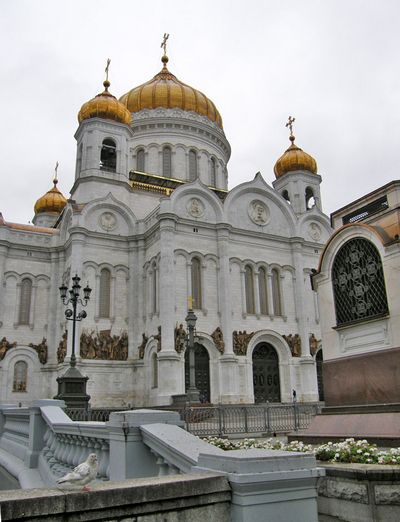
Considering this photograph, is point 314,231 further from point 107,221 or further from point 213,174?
point 107,221

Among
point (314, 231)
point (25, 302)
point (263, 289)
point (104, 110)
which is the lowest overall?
point (25, 302)

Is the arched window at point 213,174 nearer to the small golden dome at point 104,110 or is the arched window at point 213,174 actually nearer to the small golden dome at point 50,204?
the small golden dome at point 104,110

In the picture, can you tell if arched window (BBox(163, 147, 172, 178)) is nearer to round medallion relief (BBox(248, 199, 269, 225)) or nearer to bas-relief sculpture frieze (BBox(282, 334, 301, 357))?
round medallion relief (BBox(248, 199, 269, 225))

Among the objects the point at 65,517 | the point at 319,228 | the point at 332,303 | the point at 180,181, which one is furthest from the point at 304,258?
the point at 65,517

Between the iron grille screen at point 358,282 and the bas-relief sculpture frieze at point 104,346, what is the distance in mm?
21438

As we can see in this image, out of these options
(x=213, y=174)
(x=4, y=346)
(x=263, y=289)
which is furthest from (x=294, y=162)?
(x=4, y=346)

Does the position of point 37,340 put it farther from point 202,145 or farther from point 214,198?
point 202,145

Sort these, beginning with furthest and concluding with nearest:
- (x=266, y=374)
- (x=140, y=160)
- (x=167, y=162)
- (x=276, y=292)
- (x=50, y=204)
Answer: (x=50, y=204) < (x=140, y=160) < (x=167, y=162) < (x=276, y=292) < (x=266, y=374)

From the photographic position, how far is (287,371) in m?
31.3

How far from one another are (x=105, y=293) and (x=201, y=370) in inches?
295

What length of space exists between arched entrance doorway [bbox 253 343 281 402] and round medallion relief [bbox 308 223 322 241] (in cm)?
923

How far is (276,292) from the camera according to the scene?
32875 millimetres

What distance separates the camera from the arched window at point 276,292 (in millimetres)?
32375

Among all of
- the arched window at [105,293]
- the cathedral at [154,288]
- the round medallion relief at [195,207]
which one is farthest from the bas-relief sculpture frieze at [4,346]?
the round medallion relief at [195,207]
